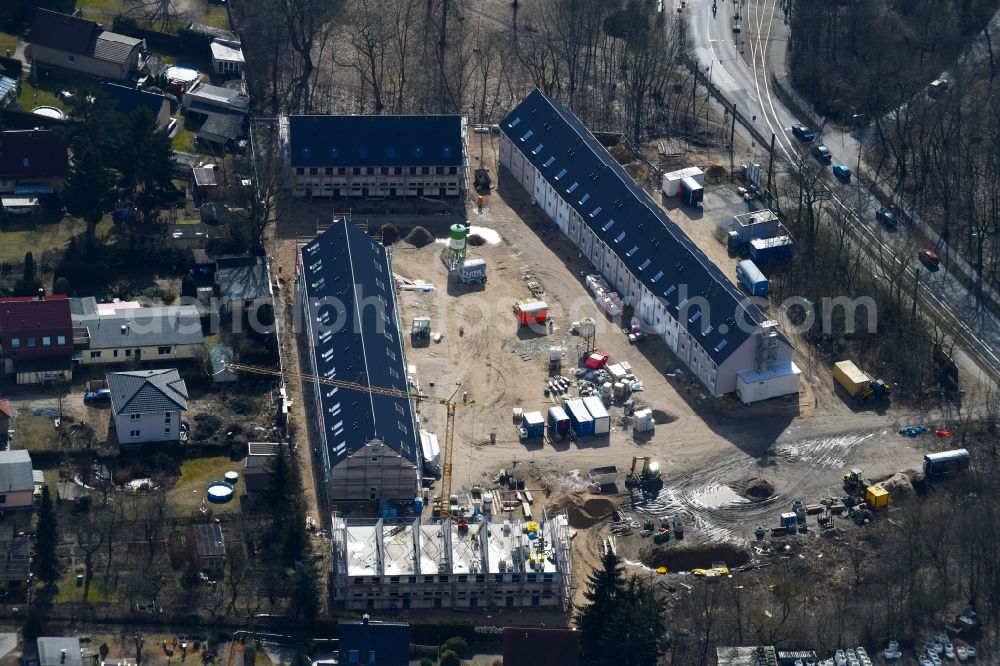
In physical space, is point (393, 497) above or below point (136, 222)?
below

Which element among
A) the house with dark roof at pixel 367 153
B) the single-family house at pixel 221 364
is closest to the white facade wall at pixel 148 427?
the single-family house at pixel 221 364

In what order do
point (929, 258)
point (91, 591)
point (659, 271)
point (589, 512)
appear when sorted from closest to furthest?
point (91, 591) < point (589, 512) < point (659, 271) < point (929, 258)

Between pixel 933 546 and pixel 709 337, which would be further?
pixel 709 337

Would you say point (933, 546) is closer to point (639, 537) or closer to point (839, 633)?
point (839, 633)

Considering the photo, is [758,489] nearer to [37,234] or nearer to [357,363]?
[357,363]

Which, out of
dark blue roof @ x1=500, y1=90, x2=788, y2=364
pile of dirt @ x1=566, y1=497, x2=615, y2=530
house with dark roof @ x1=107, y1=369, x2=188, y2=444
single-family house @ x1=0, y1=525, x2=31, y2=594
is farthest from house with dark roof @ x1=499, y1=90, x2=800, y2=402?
single-family house @ x1=0, y1=525, x2=31, y2=594

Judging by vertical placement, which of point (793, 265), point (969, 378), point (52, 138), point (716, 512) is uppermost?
point (52, 138)

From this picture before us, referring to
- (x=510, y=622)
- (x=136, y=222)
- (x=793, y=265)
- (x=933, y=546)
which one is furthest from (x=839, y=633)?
(x=136, y=222)

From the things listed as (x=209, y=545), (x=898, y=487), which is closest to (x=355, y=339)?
(x=209, y=545)
